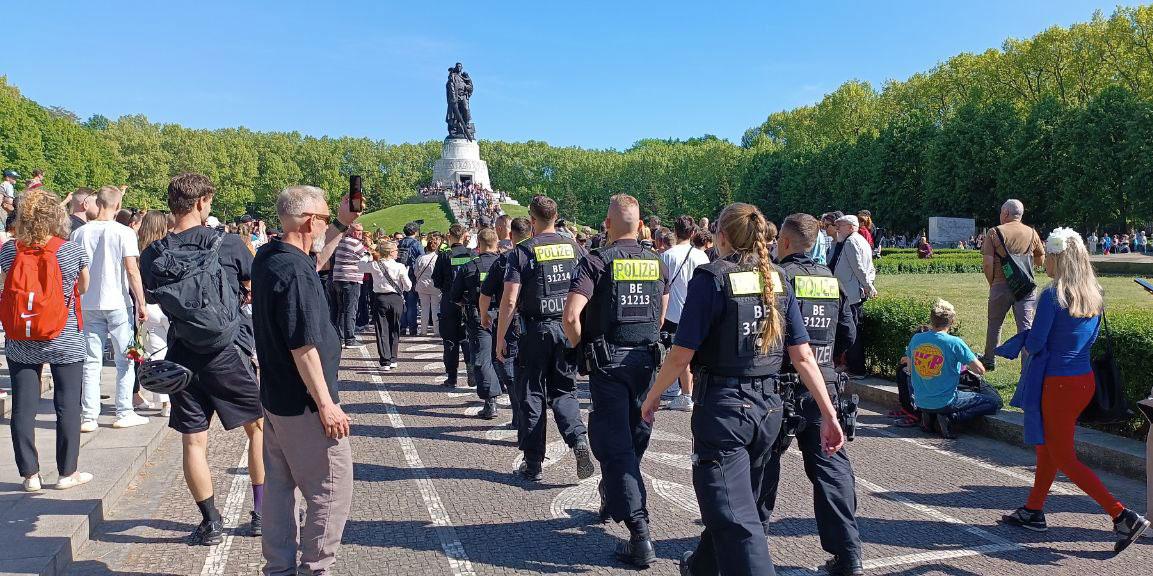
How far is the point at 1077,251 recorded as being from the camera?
493 centimetres

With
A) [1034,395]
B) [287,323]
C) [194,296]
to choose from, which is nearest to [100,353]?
[194,296]

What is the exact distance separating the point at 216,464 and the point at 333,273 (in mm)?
6032

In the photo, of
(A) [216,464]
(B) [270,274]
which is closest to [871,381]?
(A) [216,464]

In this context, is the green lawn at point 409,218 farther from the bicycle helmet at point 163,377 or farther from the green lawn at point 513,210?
the bicycle helmet at point 163,377

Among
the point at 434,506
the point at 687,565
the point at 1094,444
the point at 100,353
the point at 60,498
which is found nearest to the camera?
the point at 687,565

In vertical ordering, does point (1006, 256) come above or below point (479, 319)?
above

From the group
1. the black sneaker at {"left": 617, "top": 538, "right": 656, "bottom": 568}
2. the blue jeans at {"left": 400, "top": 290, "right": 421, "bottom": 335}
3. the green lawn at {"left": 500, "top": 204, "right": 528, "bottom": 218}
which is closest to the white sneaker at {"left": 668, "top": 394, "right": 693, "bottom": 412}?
the black sneaker at {"left": 617, "top": 538, "right": 656, "bottom": 568}

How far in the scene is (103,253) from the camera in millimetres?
6613

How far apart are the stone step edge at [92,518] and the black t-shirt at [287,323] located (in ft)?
5.55

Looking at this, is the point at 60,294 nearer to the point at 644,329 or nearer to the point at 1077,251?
the point at 644,329

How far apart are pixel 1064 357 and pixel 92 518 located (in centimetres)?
587

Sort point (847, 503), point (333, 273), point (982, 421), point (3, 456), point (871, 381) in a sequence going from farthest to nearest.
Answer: point (333, 273)
point (871, 381)
point (982, 421)
point (3, 456)
point (847, 503)

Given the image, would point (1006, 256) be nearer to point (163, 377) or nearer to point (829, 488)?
point (829, 488)

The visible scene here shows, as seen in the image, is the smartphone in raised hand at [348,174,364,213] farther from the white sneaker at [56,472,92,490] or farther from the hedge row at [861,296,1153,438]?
the hedge row at [861,296,1153,438]
